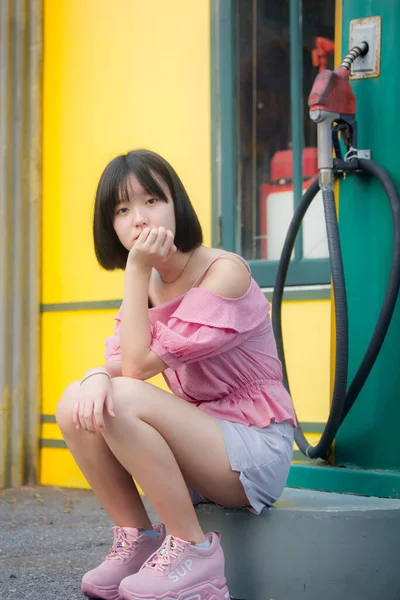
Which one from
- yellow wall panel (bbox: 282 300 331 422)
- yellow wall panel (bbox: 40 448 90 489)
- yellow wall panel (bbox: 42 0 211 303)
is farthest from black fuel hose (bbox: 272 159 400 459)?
yellow wall panel (bbox: 40 448 90 489)

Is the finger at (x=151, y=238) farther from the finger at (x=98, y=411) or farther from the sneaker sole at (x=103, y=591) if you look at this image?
the sneaker sole at (x=103, y=591)

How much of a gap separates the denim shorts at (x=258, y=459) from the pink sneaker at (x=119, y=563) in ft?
0.88

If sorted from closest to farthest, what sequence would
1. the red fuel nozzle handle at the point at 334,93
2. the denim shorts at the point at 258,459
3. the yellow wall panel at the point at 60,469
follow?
the denim shorts at the point at 258,459 < the red fuel nozzle handle at the point at 334,93 < the yellow wall panel at the point at 60,469

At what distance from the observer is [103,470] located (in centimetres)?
202

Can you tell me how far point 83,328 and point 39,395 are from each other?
1.20ft

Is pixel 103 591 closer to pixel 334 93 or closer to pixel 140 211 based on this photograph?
pixel 140 211

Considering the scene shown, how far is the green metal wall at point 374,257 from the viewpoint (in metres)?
2.19

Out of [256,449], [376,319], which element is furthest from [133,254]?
[376,319]

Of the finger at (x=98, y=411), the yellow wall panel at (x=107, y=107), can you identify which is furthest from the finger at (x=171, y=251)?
the yellow wall panel at (x=107, y=107)

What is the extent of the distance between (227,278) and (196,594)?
0.66m

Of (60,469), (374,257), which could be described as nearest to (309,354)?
(374,257)

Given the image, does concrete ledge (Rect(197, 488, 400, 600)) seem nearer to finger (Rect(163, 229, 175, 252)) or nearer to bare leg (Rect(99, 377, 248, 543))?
bare leg (Rect(99, 377, 248, 543))

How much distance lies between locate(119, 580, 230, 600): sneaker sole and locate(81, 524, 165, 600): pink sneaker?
16cm

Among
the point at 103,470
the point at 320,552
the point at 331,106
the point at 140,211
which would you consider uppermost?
the point at 331,106
